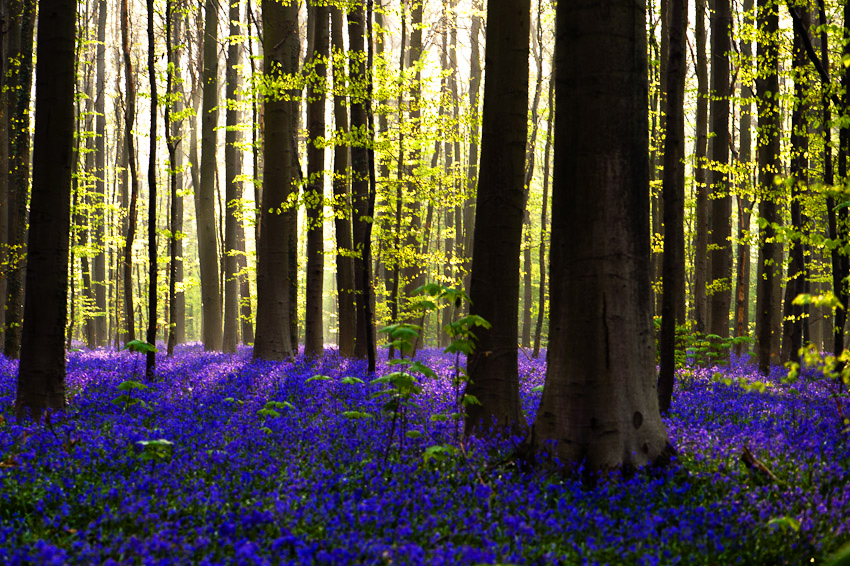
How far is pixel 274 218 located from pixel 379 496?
9680 millimetres

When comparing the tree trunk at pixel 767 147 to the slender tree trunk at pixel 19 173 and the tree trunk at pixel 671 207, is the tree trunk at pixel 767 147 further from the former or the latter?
the slender tree trunk at pixel 19 173

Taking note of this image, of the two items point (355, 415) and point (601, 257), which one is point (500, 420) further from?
point (601, 257)

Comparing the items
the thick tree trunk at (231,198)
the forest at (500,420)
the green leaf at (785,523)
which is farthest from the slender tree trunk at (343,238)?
the green leaf at (785,523)

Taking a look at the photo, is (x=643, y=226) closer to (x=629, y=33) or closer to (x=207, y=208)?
(x=629, y=33)

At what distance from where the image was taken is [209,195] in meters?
21.7

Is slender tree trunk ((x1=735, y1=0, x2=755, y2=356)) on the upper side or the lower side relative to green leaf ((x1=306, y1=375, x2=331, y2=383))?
upper

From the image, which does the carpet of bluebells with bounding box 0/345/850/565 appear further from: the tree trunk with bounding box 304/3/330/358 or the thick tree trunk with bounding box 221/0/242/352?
the thick tree trunk with bounding box 221/0/242/352

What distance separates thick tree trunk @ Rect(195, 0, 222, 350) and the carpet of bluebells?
45.9 ft

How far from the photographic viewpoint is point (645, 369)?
547 centimetres

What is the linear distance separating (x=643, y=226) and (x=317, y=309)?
9.79m

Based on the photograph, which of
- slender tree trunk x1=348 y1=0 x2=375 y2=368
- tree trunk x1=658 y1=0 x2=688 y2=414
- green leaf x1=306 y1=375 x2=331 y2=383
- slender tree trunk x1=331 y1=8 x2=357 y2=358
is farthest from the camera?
slender tree trunk x1=331 y1=8 x2=357 y2=358

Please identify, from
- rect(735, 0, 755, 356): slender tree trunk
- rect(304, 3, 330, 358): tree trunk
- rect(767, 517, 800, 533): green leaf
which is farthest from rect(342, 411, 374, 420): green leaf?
rect(735, 0, 755, 356): slender tree trunk

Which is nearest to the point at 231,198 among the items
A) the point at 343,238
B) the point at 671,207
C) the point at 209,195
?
the point at 209,195

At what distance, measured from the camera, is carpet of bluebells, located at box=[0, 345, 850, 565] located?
3824 mm
